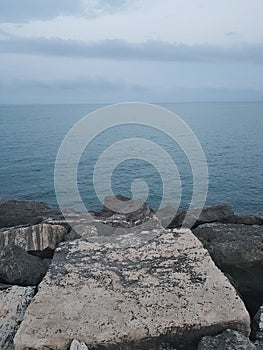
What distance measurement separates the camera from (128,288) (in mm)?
7164

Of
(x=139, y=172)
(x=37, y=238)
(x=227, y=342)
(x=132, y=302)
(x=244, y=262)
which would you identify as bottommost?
(x=139, y=172)

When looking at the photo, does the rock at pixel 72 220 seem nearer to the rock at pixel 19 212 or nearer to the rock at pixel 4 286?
the rock at pixel 19 212

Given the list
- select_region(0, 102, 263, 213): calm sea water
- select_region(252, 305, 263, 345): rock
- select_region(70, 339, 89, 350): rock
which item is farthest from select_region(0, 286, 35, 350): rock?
select_region(0, 102, 263, 213): calm sea water

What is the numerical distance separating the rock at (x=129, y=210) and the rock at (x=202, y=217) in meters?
1.01

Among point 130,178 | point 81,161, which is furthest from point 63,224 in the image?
→ point 81,161

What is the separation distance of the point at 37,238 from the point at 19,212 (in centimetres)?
505

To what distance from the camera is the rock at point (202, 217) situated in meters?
13.1

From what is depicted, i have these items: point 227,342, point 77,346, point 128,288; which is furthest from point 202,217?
point 77,346

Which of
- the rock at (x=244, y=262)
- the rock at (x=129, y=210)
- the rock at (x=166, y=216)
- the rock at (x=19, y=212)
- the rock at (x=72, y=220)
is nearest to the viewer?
the rock at (x=244, y=262)

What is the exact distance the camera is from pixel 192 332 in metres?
6.37

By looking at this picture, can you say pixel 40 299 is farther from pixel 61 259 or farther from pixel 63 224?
pixel 63 224

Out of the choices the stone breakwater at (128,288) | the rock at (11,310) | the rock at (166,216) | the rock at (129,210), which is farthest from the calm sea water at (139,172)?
the rock at (11,310)

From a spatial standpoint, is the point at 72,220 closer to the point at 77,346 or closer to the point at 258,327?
the point at 77,346

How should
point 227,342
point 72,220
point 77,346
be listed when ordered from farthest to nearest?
1. point 72,220
2. point 227,342
3. point 77,346
